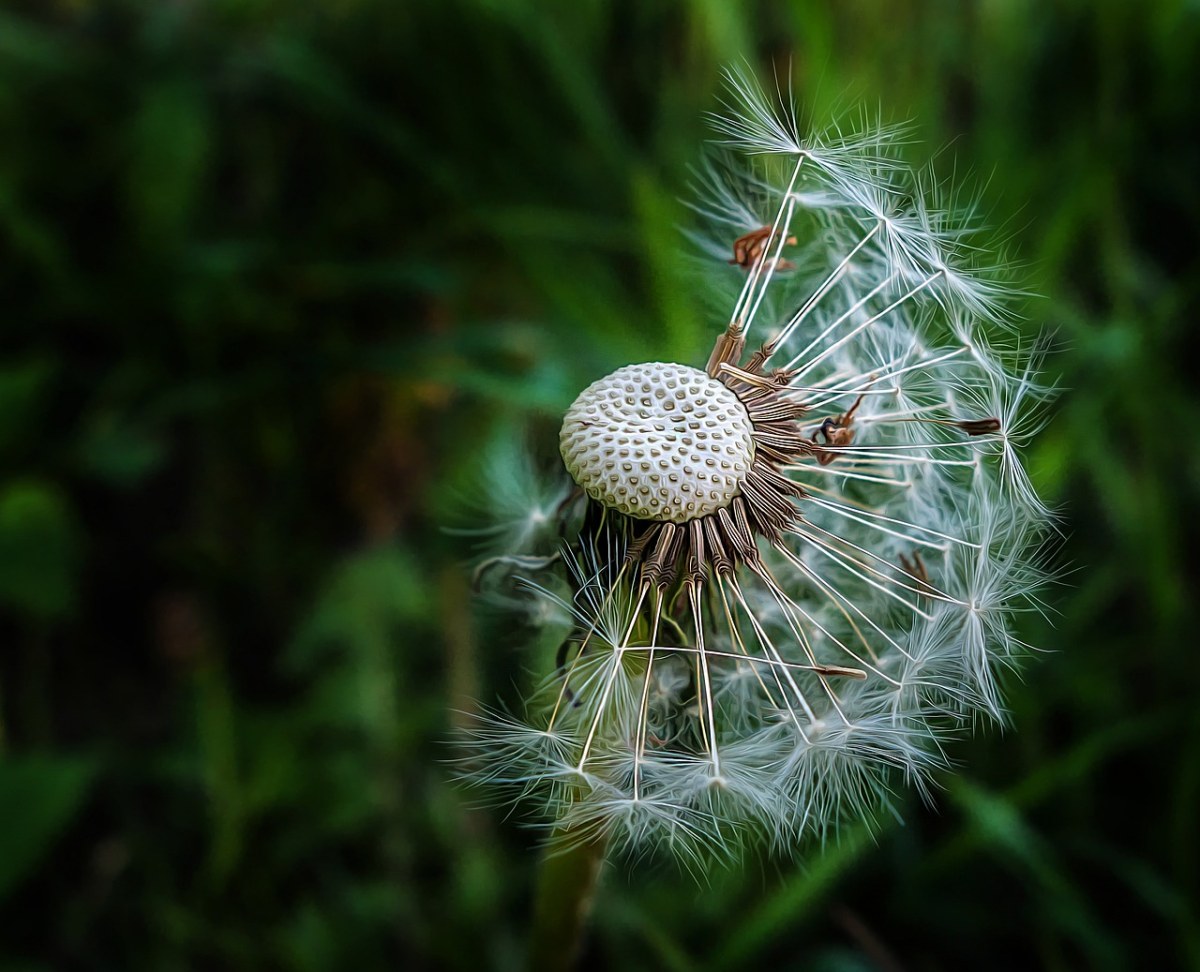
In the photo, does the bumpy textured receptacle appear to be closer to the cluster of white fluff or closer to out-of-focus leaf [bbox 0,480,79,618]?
the cluster of white fluff

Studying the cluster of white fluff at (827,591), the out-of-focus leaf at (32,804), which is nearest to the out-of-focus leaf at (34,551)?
the out-of-focus leaf at (32,804)

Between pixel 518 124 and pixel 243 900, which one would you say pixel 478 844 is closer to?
pixel 243 900

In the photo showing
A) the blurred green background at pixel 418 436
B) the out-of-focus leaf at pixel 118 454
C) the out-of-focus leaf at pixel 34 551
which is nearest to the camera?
the blurred green background at pixel 418 436

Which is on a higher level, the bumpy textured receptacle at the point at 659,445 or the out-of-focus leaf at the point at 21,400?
the bumpy textured receptacle at the point at 659,445

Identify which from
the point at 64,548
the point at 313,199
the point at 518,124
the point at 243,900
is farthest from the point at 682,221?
the point at 243,900

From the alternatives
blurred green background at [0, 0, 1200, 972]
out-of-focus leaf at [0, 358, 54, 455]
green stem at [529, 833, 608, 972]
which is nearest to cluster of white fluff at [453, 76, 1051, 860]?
green stem at [529, 833, 608, 972]

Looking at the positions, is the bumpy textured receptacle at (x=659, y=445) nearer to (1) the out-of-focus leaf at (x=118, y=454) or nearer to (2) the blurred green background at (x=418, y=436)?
(2) the blurred green background at (x=418, y=436)
